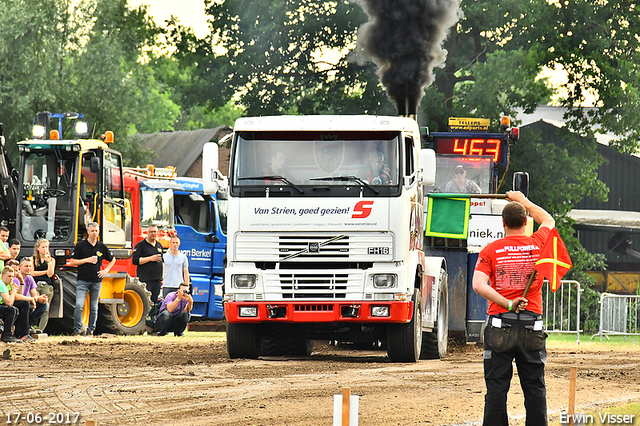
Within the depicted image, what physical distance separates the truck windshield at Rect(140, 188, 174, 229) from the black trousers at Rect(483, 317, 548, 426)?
15.9 metres

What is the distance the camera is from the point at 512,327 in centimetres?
814

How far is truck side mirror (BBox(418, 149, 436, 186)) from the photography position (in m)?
14.0

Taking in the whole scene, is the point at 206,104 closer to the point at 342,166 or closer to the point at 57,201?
the point at 57,201

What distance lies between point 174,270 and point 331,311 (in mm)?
7100

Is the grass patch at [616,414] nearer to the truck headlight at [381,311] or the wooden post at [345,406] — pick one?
the wooden post at [345,406]

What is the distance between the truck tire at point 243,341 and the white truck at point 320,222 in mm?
575

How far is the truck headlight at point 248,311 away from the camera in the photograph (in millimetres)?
13836

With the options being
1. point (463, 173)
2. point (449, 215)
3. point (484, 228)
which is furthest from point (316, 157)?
point (463, 173)

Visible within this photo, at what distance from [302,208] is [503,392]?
19.4 ft

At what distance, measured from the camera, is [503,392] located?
807cm

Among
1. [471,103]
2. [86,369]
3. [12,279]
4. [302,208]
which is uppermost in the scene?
[471,103]

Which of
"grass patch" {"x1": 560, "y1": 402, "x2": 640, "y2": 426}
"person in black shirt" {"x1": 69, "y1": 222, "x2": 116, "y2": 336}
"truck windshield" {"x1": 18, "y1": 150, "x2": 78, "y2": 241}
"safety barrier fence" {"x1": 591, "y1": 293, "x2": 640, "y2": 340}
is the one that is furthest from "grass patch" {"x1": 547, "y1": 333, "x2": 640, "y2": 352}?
"grass patch" {"x1": 560, "y1": 402, "x2": 640, "y2": 426}

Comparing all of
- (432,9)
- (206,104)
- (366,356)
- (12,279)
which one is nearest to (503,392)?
(366,356)

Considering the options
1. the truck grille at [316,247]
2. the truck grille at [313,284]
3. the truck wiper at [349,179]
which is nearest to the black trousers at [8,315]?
the truck grille at [316,247]
